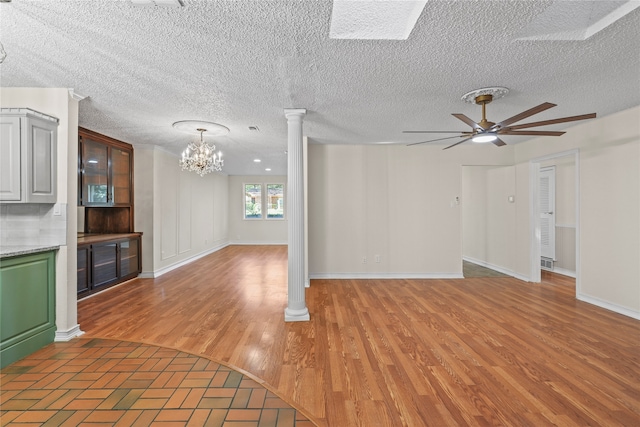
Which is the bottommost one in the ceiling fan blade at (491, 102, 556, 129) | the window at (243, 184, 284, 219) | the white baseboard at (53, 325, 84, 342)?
the white baseboard at (53, 325, 84, 342)

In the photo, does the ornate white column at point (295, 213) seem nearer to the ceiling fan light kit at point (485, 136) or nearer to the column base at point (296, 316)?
the column base at point (296, 316)

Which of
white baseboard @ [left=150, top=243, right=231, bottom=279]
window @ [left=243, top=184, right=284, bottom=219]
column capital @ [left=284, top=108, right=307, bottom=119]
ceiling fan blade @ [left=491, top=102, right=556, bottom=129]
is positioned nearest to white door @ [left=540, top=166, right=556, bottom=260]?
ceiling fan blade @ [left=491, top=102, right=556, bottom=129]

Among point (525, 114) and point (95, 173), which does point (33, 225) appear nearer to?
point (95, 173)

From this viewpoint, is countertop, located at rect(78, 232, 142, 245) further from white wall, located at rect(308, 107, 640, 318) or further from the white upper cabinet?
white wall, located at rect(308, 107, 640, 318)

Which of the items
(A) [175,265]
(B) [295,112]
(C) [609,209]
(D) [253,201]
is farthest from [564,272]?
(D) [253,201]

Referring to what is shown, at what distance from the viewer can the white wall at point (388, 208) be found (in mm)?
5320

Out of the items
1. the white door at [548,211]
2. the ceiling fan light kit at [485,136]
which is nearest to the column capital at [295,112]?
the ceiling fan light kit at [485,136]

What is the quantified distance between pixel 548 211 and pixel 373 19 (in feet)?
19.4

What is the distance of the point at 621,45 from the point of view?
206cm

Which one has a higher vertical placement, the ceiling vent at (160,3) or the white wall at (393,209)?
the ceiling vent at (160,3)

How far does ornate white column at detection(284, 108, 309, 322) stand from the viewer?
3357 mm

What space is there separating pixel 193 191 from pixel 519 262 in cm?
722

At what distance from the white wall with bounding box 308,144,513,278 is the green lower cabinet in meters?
3.53

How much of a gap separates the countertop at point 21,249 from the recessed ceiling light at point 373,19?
306 centimetres
